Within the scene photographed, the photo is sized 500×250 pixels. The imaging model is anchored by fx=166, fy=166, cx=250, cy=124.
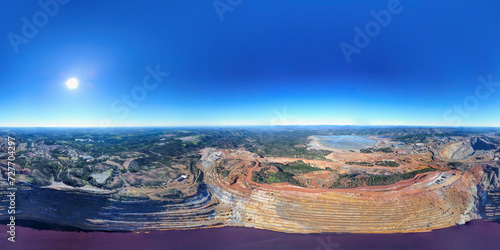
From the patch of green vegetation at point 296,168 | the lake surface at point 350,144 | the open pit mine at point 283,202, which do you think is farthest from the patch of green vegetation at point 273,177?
the lake surface at point 350,144

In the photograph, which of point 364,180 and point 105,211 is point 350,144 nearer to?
point 364,180

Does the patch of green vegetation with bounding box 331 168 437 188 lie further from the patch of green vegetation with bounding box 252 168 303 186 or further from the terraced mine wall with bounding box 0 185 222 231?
the terraced mine wall with bounding box 0 185 222 231

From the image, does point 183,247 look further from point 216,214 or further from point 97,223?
point 97,223

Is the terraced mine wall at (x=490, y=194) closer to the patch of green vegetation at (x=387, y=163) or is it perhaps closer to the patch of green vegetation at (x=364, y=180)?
the patch of green vegetation at (x=364, y=180)

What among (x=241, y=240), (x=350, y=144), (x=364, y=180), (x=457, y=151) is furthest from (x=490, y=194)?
(x=350, y=144)

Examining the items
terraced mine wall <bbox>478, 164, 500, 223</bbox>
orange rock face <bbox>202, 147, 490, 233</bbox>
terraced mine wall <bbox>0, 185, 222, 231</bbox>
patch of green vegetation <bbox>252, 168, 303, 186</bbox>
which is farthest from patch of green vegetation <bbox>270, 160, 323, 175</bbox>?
terraced mine wall <bbox>478, 164, 500, 223</bbox>

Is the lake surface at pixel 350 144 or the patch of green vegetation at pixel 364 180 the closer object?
the patch of green vegetation at pixel 364 180
